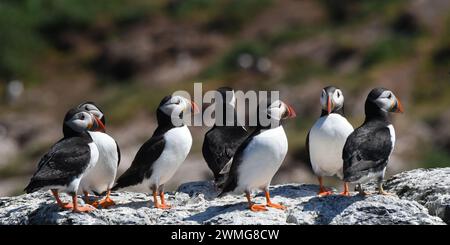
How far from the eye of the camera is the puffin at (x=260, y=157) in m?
11.6

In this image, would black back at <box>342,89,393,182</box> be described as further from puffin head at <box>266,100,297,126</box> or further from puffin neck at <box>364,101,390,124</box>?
puffin head at <box>266,100,297,126</box>

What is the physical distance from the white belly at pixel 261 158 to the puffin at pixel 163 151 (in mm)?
1027

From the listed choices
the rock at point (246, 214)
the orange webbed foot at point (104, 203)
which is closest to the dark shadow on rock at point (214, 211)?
the rock at point (246, 214)

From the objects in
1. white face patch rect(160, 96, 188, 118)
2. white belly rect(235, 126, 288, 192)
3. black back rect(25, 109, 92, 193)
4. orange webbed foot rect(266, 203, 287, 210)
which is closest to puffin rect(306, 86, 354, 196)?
orange webbed foot rect(266, 203, 287, 210)

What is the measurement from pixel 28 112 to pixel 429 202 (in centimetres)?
3040

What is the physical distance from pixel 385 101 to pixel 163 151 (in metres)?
2.80

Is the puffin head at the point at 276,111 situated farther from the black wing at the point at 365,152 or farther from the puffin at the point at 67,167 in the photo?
the puffin at the point at 67,167

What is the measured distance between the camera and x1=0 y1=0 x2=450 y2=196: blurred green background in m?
31.1

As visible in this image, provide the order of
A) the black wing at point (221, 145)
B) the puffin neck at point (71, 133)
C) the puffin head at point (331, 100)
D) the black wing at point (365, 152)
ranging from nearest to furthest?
the black wing at point (365, 152) < the puffin neck at point (71, 133) < the puffin head at point (331, 100) < the black wing at point (221, 145)

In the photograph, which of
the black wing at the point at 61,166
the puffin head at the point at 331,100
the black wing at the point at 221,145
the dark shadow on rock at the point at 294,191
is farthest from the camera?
the black wing at the point at 221,145

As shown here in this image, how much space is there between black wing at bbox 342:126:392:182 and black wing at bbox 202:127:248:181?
6.90ft

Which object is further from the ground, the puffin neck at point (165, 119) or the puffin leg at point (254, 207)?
the puffin neck at point (165, 119)

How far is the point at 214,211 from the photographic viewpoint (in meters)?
12.0

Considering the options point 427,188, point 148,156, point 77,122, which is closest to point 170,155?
point 148,156
